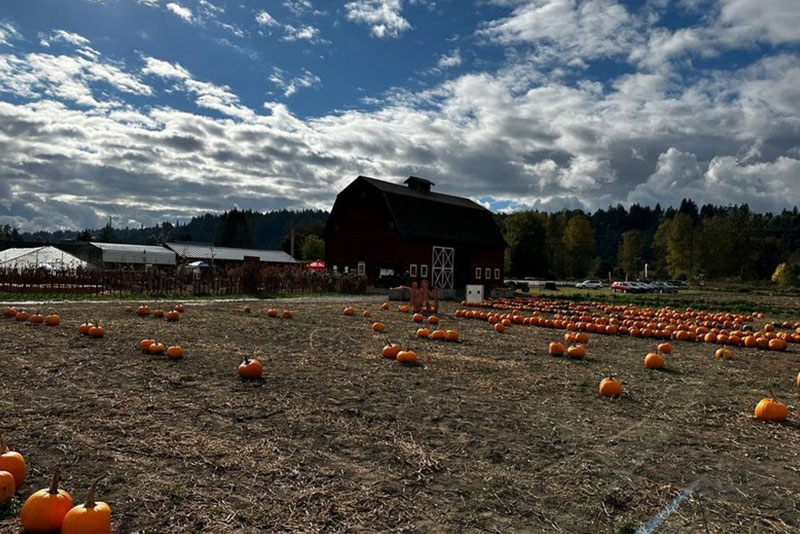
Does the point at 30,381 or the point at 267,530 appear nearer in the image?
the point at 267,530

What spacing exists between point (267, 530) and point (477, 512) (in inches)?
52.6

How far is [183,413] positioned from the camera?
5.80m

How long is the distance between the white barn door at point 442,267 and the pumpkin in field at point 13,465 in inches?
1412

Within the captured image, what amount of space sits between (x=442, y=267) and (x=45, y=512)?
37.8 m

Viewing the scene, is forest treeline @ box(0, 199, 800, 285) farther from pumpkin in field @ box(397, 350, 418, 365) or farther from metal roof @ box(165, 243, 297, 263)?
pumpkin in field @ box(397, 350, 418, 365)

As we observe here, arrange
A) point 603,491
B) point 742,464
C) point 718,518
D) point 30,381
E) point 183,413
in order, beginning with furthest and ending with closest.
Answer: point 30,381 < point 183,413 < point 742,464 < point 603,491 < point 718,518

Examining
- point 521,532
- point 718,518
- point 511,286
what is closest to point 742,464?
point 718,518

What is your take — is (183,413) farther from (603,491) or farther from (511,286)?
(511,286)

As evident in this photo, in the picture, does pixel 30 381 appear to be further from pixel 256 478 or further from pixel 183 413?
pixel 256 478

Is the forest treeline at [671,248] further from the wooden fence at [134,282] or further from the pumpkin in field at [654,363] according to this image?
the pumpkin in field at [654,363]

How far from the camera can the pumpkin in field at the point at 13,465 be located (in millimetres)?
3778

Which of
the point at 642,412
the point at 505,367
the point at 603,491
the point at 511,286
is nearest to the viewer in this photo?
the point at 603,491

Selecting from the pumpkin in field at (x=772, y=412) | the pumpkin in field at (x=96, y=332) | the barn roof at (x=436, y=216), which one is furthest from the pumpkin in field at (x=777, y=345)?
the barn roof at (x=436, y=216)

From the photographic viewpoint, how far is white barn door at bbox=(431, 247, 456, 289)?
131ft
